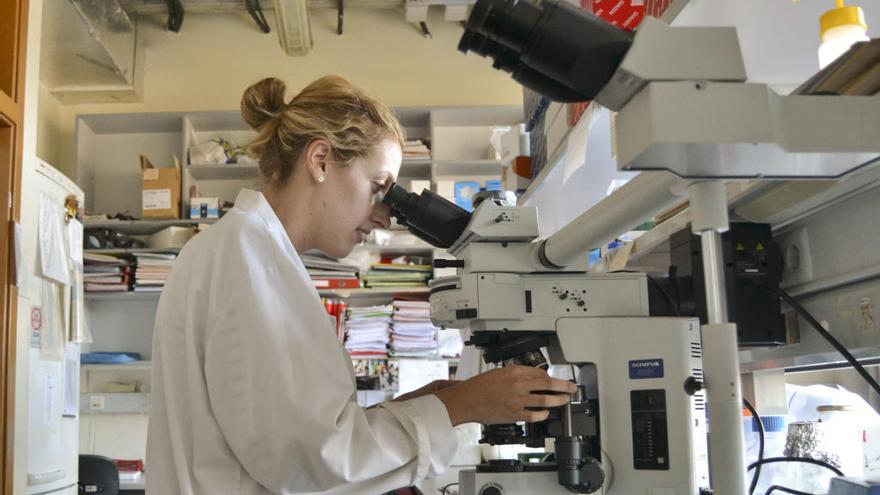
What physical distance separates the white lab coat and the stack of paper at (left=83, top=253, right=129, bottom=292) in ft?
9.10

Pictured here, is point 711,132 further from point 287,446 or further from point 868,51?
point 287,446

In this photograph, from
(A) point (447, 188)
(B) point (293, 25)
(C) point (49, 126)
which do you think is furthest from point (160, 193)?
(A) point (447, 188)

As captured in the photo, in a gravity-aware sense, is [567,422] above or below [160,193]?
below

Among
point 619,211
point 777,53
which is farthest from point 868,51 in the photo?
point 777,53

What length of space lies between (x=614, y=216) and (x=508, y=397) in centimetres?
27

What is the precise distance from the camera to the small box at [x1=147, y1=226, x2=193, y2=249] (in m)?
3.66

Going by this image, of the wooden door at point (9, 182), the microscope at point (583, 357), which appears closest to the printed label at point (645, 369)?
the microscope at point (583, 357)

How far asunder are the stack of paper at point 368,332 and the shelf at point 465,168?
30.2 inches

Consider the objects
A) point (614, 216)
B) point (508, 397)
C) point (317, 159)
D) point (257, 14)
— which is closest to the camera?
point (614, 216)

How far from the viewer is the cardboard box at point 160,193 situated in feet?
12.0

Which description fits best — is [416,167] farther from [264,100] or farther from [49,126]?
[264,100]

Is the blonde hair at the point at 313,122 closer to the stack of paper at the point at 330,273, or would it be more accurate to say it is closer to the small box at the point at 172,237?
the stack of paper at the point at 330,273

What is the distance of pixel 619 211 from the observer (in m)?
0.81

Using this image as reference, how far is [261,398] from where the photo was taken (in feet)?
2.99
